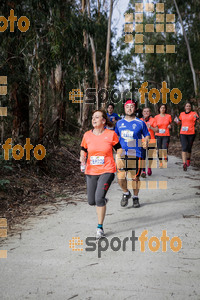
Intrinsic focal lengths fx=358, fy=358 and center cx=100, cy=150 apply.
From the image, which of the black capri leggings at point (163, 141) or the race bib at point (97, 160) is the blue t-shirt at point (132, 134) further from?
the black capri leggings at point (163, 141)

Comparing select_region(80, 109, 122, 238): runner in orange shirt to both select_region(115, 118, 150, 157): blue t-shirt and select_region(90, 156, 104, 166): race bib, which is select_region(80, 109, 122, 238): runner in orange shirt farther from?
select_region(115, 118, 150, 157): blue t-shirt

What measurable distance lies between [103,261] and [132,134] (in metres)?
3.11

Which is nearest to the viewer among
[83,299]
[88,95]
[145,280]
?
[83,299]

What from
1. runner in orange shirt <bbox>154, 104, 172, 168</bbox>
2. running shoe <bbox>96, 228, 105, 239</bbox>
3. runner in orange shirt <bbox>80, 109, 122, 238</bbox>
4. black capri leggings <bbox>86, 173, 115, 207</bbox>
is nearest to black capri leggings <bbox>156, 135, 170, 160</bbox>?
runner in orange shirt <bbox>154, 104, 172, 168</bbox>

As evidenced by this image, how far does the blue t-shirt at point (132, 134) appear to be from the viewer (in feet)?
22.0

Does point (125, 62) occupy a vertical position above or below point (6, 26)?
above

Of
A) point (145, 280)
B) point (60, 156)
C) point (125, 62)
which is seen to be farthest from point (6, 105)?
point (125, 62)

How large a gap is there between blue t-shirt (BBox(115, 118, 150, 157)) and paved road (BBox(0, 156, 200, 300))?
1.11 metres

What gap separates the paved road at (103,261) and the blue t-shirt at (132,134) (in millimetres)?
1109

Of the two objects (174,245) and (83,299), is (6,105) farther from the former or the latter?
(83,299)

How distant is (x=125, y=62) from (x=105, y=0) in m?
11.1

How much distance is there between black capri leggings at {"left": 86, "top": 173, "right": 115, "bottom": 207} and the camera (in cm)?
502

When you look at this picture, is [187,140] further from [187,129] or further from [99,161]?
[99,161]

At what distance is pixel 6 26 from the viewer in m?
8.11
